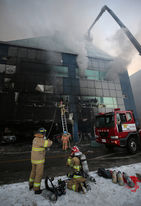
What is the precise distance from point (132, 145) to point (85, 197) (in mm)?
5166

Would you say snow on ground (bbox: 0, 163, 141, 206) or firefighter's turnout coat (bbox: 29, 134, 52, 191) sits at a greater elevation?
firefighter's turnout coat (bbox: 29, 134, 52, 191)

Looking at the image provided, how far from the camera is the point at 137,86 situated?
120 ft

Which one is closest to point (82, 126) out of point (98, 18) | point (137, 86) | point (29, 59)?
point (29, 59)

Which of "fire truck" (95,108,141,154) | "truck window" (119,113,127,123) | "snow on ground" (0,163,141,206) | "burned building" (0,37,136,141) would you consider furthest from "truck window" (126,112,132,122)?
"burned building" (0,37,136,141)

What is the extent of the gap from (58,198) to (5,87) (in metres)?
12.4

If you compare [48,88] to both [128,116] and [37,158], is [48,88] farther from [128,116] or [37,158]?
[37,158]

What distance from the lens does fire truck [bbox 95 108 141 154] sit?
18.3 feet

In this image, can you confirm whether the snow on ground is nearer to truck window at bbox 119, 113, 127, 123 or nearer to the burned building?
truck window at bbox 119, 113, 127, 123

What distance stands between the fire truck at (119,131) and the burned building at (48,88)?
650 cm

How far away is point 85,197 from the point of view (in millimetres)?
2215

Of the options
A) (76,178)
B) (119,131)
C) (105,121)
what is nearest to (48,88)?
(105,121)

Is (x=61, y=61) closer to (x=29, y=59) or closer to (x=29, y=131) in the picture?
(x=29, y=59)

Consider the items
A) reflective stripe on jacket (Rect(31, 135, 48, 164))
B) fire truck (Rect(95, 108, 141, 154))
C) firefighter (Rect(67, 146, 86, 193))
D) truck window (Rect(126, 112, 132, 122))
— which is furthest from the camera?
truck window (Rect(126, 112, 132, 122))

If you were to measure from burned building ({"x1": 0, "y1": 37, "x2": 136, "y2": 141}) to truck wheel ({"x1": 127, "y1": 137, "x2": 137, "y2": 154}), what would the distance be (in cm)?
701
